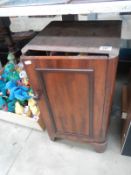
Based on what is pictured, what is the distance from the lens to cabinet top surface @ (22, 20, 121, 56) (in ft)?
2.28

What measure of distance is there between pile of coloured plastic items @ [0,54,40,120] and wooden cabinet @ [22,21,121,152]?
249mm

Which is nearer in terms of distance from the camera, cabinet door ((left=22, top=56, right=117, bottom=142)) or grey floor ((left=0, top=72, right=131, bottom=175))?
cabinet door ((left=22, top=56, right=117, bottom=142))

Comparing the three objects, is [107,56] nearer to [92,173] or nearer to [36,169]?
[92,173]

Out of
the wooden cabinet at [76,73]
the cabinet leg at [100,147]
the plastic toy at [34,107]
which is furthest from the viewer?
the plastic toy at [34,107]

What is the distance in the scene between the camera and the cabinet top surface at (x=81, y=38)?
0.69 meters

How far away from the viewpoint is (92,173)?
1012 mm

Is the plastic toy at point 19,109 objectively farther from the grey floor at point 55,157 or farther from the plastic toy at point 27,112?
the grey floor at point 55,157

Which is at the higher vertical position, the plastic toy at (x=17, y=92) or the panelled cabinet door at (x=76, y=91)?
the panelled cabinet door at (x=76, y=91)

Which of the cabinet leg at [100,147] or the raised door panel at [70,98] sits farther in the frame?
the cabinet leg at [100,147]

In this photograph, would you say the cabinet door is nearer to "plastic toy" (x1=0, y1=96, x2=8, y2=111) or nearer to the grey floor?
the grey floor

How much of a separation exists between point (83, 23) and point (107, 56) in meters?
0.39

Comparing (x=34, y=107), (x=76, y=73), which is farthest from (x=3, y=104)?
(x=76, y=73)

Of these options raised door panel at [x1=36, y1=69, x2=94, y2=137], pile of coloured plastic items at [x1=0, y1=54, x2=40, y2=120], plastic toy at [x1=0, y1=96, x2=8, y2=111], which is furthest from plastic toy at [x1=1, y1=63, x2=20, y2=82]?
raised door panel at [x1=36, y1=69, x2=94, y2=137]

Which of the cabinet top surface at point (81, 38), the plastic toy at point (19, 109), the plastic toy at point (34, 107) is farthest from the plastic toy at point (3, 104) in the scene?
the cabinet top surface at point (81, 38)
